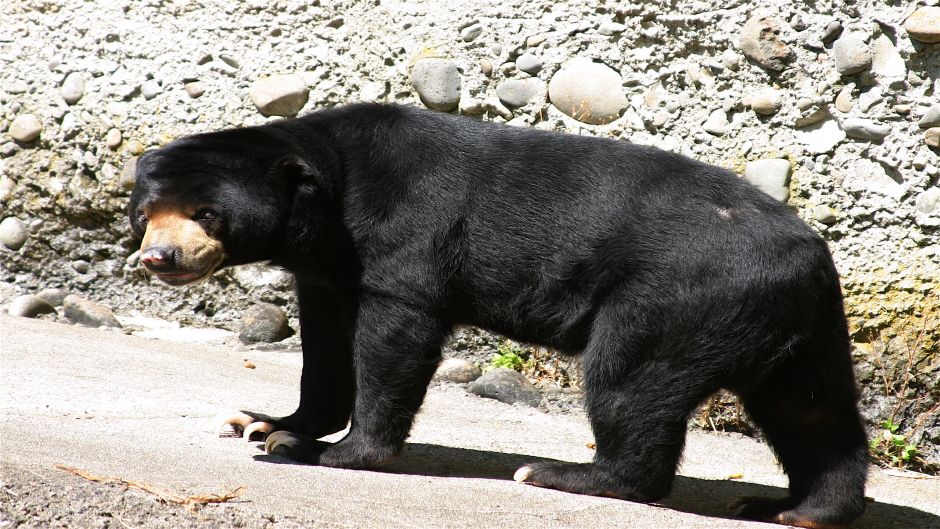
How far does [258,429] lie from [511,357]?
2.07 meters

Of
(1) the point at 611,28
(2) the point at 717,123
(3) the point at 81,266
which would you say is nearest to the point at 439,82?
(1) the point at 611,28

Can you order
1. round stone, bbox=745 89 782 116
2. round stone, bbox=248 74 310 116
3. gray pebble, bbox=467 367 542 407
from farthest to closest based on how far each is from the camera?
1. round stone, bbox=248 74 310 116
2. gray pebble, bbox=467 367 542 407
3. round stone, bbox=745 89 782 116

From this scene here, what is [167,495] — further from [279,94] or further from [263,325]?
[279,94]

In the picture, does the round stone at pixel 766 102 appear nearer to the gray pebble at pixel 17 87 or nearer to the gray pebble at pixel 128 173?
the gray pebble at pixel 128 173

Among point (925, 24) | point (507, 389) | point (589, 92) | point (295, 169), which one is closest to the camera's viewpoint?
point (295, 169)

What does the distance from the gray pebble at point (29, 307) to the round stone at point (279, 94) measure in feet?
6.31

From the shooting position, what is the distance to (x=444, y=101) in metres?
6.32

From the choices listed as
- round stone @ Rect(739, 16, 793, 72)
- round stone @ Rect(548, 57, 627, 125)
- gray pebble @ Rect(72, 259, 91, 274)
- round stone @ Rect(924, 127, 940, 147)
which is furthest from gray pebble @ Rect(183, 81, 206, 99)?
round stone @ Rect(924, 127, 940, 147)

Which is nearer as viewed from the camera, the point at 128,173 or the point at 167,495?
the point at 167,495

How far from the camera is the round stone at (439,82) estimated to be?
629 centimetres

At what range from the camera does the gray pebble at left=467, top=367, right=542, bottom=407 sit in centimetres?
588

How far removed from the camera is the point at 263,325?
670 centimetres

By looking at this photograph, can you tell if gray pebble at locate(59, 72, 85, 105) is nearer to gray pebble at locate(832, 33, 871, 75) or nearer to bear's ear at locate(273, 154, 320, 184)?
bear's ear at locate(273, 154, 320, 184)

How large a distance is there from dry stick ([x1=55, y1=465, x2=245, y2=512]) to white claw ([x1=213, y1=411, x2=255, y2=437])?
159 centimetres
